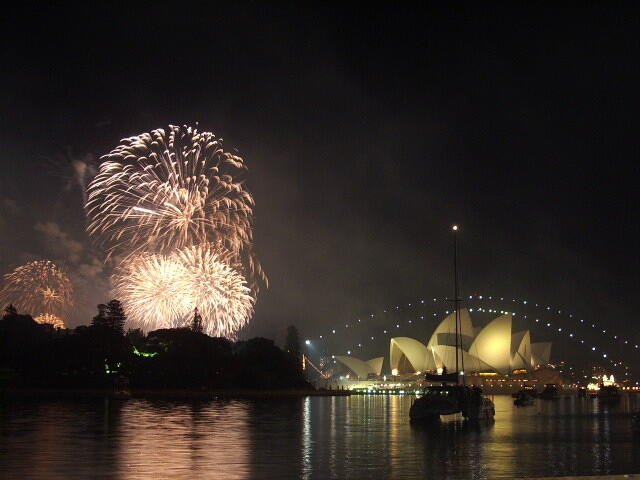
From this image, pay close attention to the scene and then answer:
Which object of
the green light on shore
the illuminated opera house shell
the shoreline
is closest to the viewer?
the shoreline

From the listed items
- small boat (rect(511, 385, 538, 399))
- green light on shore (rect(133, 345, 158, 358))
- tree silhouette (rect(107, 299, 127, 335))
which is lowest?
small boat (rect(511, 385, 538, 399))

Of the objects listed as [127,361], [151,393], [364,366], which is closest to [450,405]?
[151,393]

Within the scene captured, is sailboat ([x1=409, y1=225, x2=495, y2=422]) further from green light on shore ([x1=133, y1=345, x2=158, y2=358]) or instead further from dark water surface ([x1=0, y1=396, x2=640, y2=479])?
green light on shore ([x1=133, y1=345, x2=158, y2=358])

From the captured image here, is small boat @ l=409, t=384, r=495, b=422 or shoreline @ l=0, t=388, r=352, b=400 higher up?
small boat @ l=409, t=384, r=495, b=422

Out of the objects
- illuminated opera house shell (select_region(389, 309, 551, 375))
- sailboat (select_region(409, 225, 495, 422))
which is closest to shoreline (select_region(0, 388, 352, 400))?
sailboat (select_region(409, 225, 495, 422))

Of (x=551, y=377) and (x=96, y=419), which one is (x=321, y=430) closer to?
(x=96, y=419)

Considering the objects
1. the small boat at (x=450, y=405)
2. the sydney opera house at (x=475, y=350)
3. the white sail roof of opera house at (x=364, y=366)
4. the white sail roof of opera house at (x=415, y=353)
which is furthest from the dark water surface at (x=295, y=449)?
the white sail roof of opera house at (x=364, y=366)

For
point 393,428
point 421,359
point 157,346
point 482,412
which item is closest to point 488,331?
point 421,359
